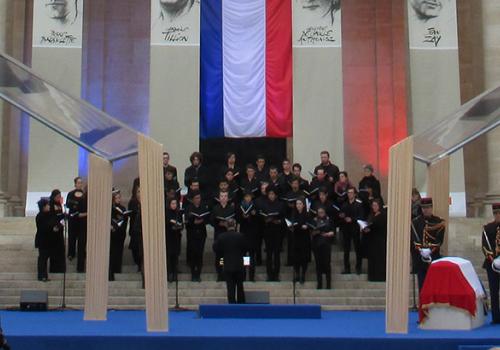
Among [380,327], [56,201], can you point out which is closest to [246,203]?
[56,201]

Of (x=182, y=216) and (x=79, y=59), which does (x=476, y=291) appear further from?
(x=79, y=59)

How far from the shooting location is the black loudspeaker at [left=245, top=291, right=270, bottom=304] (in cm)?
1409

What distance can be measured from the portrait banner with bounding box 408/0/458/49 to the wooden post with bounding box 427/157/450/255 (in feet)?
29.7

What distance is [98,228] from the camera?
456 inches

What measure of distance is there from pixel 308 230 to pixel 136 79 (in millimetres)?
10876

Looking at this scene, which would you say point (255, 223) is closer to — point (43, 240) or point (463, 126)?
point (43, 240)

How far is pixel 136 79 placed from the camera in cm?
2450

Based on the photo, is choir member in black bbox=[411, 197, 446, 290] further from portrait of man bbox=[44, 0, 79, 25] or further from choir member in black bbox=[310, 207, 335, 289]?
portrait of man bbox=[44, 0, 79, 25]

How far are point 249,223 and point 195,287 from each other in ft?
5.77

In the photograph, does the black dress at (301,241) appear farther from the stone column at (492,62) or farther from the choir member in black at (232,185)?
the stone column at (492,62)

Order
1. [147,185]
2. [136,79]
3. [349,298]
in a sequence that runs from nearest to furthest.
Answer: [147,185] → [349,298] → [136,79]

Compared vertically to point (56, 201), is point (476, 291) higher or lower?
lower

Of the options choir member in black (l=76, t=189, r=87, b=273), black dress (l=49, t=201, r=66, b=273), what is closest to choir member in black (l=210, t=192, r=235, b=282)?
choir member in black (l=76, t=189, r=87, b=273)

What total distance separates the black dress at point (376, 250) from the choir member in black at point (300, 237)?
1.25m
